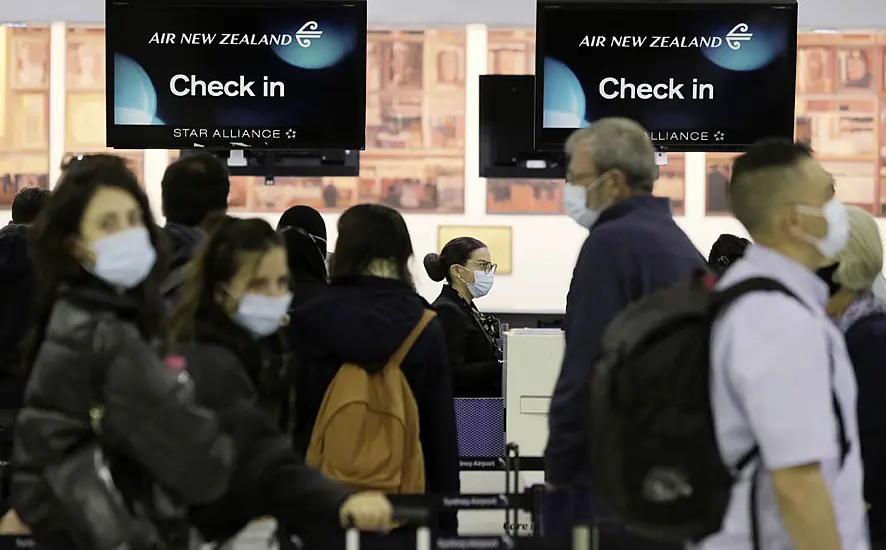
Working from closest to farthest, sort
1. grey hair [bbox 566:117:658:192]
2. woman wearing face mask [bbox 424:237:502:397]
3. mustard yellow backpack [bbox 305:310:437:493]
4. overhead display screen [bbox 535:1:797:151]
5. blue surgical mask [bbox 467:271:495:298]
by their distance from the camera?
1. grey hair [bbox 566:117:658:192]
2. mustard yellow backpack [bbox 305:310:437:493]
3. woman wearing face mask [bbox 424:237:502:397]
4. overhead display screen [bbox 535:1:797:151]
5. blue surgical mask [bbox 467:271:495:298]

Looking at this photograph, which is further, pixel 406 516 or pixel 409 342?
pixel 409 342

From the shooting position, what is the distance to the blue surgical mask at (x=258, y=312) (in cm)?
292

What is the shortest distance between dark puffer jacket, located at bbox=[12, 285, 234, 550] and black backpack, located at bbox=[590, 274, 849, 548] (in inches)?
28.5

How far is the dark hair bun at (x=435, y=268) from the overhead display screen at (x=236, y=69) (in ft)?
3.23

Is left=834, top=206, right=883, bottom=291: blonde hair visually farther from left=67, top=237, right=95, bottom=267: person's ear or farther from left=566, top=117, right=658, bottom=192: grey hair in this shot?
left=67, top=237, right=95, bottom=267: person's ear

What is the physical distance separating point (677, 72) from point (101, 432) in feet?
14.2

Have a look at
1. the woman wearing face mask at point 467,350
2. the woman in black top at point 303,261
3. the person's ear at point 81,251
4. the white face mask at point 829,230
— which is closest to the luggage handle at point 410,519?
the person's ear at point 81,251

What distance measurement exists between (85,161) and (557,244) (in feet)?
23.9

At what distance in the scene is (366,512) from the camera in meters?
2.65

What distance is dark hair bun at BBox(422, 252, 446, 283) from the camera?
6.98 m

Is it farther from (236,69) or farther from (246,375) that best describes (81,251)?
(236,69)

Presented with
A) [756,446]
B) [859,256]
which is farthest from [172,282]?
[756,446]

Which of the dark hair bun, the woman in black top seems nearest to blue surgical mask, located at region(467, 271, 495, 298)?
the dark hair bun

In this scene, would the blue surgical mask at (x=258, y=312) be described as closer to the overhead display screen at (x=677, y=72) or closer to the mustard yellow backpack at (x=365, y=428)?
the mustard yellow backpack at (x=365, y=428)
